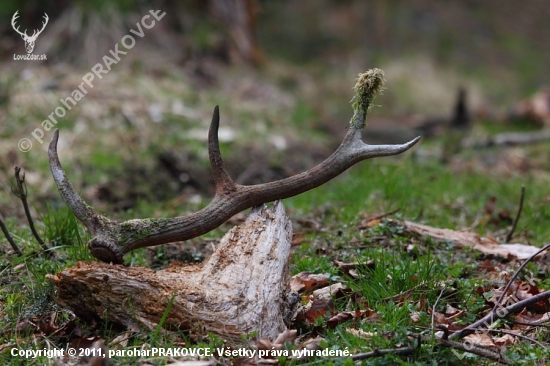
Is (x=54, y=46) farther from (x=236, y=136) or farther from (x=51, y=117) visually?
(x=236, y=136)

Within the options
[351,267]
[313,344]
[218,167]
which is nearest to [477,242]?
[351,267]

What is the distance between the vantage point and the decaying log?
2566 mm

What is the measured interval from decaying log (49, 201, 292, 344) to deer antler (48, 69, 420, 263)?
144 mm

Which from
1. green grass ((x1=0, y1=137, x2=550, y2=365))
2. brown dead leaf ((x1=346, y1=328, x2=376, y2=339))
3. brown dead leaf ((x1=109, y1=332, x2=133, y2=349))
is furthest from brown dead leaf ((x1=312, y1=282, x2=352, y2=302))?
brown dead leaf ((x1=109, y1=332, x2=133, y2=349))

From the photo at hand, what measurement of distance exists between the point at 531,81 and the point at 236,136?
10.3 m

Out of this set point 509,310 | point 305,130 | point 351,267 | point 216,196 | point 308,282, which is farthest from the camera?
point 305,130

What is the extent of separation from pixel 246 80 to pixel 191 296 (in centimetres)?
942

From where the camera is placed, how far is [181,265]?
293 centimetres

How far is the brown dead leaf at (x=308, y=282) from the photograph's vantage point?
3.16 metres

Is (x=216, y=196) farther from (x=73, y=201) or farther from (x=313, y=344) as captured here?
(x=313, y=344)

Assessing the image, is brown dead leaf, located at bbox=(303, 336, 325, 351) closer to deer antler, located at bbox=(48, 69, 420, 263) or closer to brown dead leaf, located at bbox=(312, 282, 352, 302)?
brown dead leaf, located at bbox=(312, 282, 352, 302)

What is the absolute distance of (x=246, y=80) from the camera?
11.7 metres

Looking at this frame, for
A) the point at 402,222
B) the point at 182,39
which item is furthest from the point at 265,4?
the point at 402,222

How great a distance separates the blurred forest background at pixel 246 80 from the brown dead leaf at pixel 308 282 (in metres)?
2.69
